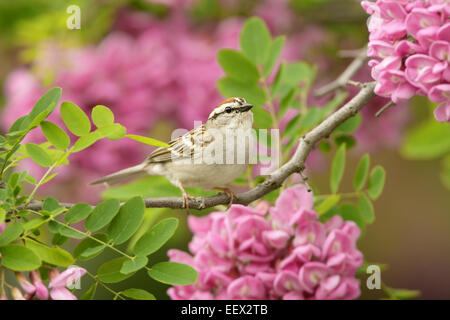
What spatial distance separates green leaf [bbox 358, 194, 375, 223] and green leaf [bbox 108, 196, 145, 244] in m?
0.41

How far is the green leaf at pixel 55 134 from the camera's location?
746 millimetres

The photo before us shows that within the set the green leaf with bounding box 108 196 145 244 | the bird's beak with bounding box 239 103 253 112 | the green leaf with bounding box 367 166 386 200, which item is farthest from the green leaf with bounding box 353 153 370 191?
the green leaf with bounding box 108 196 145 244

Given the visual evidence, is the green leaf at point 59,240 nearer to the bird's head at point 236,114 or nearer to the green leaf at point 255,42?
the bird's head at point 236,114

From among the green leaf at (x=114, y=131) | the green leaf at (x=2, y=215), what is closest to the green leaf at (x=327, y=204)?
the green leaf at (x=114, y=131)

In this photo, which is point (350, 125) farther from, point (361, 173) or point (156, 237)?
point (156, 237)

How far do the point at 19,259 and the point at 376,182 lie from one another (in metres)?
0.57

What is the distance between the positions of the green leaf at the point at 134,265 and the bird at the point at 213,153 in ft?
0.29

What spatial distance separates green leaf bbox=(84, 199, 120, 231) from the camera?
755 millimetres

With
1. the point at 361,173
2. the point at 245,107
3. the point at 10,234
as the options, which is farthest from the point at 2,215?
the point at 361,173

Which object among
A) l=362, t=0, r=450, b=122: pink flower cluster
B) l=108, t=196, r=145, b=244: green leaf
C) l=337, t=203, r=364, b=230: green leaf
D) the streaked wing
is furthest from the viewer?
l=337, t=203, r=364, b=230: green leaf

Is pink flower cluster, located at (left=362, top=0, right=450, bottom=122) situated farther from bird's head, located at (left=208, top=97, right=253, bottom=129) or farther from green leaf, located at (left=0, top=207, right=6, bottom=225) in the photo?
green leaf, located at (left=0, top=207, right=6, bottom=225)

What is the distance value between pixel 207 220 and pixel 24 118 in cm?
36

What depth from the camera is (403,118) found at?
5.82 feet
